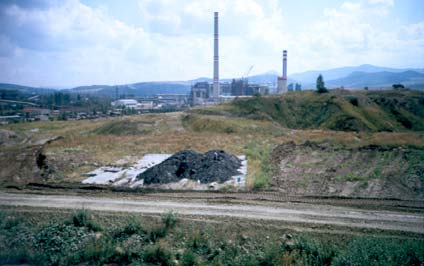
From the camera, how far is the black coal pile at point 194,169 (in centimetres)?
1633

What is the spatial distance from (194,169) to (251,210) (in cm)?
593

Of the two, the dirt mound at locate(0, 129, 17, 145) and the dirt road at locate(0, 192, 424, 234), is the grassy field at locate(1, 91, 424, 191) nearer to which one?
the dirt mound at locate(0, 129, 17, 145)

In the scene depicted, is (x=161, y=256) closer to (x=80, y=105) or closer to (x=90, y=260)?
(x=90, y=260)

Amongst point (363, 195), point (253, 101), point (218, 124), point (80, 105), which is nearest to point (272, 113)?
point (253, 101)

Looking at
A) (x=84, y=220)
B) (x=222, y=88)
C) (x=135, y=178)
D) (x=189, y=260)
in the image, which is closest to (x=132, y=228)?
(x=84, y=220)

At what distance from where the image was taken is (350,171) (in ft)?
55.0

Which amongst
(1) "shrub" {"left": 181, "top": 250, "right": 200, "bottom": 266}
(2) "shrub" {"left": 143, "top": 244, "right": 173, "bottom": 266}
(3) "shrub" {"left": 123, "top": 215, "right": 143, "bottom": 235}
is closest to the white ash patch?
(3) "shrub" {"left": 123, "top": 215, "right": 143, "bottom": 235}

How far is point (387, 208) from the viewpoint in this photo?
38.8 ft

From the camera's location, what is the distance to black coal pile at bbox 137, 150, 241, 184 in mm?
16328

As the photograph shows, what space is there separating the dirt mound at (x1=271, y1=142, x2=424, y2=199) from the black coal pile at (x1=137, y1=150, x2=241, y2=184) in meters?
2.52

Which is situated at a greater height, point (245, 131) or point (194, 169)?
point (245, 131)

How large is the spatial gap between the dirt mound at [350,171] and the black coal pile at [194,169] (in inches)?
99.2

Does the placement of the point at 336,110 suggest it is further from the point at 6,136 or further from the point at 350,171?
the point at 6,136

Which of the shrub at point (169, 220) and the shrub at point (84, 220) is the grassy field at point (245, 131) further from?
the shrub at point (84, 220)
